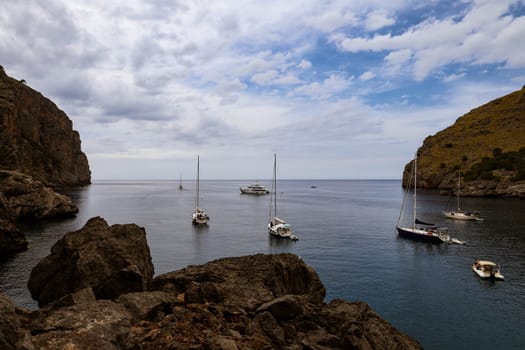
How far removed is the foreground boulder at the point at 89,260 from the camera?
25469mm

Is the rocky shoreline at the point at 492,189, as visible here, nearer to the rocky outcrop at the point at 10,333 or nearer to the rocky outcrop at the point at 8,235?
the rocky outcrop at the point at 8,235

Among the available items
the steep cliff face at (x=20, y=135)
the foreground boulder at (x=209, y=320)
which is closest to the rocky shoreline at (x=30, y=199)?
the steep cliff face at (x=20, y=135)

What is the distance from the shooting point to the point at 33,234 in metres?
71.3

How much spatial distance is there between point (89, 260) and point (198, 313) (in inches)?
584

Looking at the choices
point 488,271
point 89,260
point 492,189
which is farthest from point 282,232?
point 492,189

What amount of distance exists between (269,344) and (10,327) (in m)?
8.72

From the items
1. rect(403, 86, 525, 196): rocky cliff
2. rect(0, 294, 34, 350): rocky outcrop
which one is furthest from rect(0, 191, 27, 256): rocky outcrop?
rect(403, 86, 525, 196): rocky cliff

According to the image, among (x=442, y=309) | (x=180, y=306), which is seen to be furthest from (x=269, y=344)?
(x=442, y=309)

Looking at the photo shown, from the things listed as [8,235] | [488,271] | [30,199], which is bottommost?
[488,271]

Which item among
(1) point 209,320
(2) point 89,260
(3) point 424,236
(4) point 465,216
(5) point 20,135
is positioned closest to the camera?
(1) point 209,320

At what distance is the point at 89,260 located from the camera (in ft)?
85.5

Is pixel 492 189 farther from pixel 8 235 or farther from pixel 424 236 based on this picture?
pixel 8 235

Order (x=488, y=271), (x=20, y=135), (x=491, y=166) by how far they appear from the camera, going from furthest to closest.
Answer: (x=20, y=135)
(x=491, y=166)
(x=488, y=271)

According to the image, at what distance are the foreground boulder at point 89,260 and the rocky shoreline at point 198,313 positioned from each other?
11 cm
